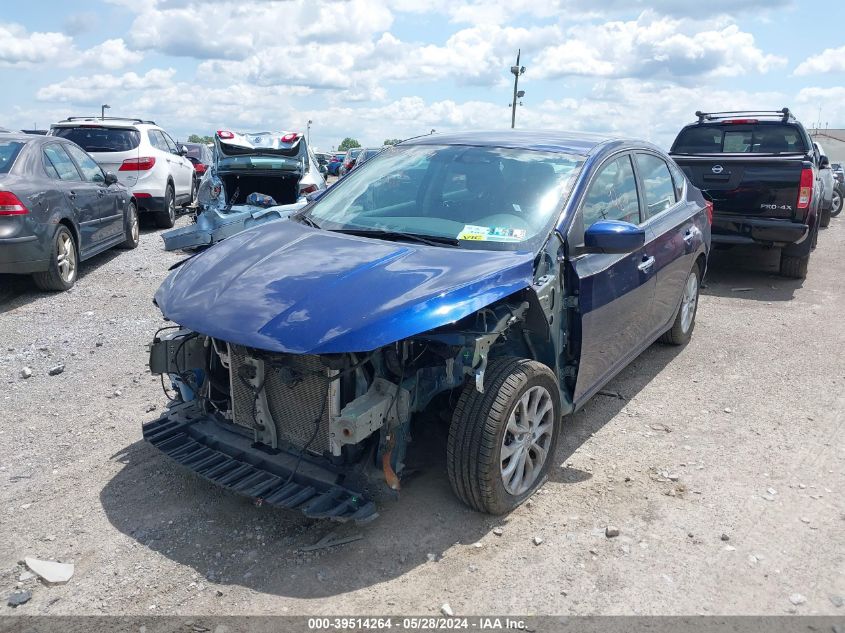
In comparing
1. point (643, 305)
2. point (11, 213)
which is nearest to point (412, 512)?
point (643, 305)

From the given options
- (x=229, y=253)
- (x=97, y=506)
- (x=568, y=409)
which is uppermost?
(x=229, y=253)

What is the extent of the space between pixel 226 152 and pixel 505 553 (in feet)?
28.5

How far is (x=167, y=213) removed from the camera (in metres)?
12.0

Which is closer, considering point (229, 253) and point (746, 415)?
point (229, 253)

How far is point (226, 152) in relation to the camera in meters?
10.4

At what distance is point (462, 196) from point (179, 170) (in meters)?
10.4

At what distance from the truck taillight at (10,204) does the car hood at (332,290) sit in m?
4.10

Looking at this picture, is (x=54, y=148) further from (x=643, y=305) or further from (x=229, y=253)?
(x=643, y=305)

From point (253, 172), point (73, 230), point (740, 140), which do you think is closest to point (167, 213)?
point (253, 172)

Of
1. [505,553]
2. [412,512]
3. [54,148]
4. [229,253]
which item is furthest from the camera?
[54,148]

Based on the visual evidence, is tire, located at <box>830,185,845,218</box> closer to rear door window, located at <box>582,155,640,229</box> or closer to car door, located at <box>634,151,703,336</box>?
car door, located at <box>634,151,703,336</box>

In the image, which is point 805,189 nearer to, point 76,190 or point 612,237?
point 612,237

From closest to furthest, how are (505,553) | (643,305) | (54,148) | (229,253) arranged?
(505,553) → (229,253) → (643,305) → (54,148)

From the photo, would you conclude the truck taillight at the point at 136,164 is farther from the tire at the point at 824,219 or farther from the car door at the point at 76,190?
the tire at the point at 824,219
